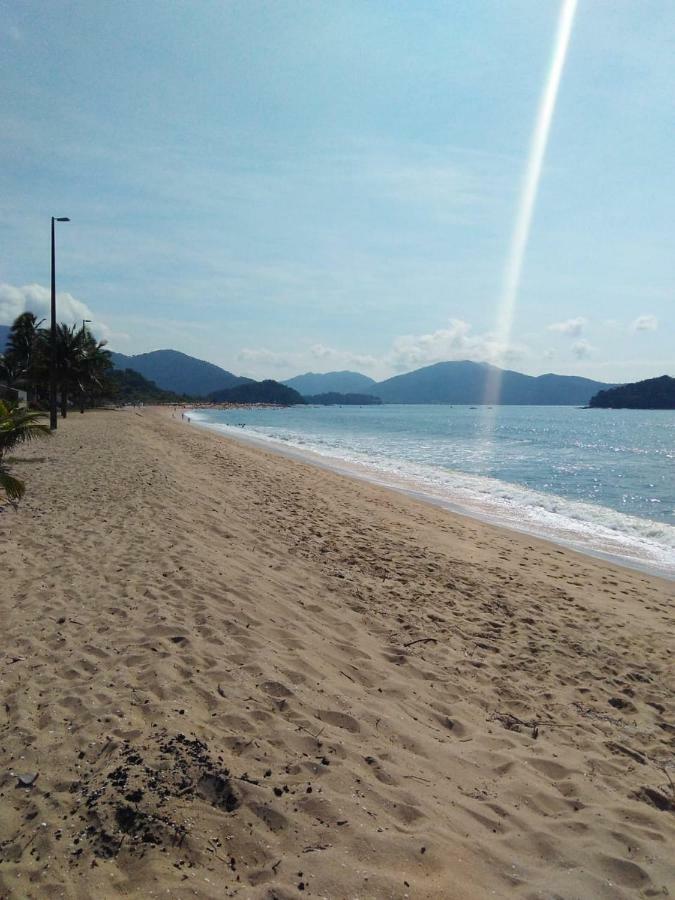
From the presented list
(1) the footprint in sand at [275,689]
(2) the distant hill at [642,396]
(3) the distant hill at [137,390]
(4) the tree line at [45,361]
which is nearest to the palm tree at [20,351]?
(4) the tree line at [45,361]

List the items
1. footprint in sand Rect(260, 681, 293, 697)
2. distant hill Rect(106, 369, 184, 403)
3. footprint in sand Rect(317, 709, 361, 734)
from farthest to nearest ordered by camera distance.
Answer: distant hill Rect(106, 369, 184, 403) → footprint in sand Rect(260, 681, 293, 697) → footprint in sand Rect(317, 709, 361, 734)

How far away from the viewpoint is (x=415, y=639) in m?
5.05

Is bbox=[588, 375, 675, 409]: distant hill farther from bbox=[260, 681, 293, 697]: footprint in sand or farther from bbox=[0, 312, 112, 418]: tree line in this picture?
bbox=[260, 681, 293, 697]: footprint in sand

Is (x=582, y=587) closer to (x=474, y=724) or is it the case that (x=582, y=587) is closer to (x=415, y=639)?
(x=415, y=639)

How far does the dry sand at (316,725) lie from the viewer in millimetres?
2398

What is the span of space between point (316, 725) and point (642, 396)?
171 meters

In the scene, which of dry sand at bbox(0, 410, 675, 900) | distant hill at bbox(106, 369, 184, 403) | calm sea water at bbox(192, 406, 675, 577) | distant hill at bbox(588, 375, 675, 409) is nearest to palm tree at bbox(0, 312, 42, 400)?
calm sea water at bbox(192, 406, 675, 577)

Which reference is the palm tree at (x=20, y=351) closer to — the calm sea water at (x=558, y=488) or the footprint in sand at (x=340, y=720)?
the calm sea water at (x=558, y=488)

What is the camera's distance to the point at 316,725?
340cm

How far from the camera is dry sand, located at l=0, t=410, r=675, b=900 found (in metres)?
2.40

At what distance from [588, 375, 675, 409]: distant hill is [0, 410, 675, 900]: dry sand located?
16059 centimetres

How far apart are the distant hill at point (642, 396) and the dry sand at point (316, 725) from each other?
527 ft

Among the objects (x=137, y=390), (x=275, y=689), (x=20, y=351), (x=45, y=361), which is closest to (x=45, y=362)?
(x=45, y=361)

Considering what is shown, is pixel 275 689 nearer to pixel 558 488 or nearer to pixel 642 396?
pixel 558 488
